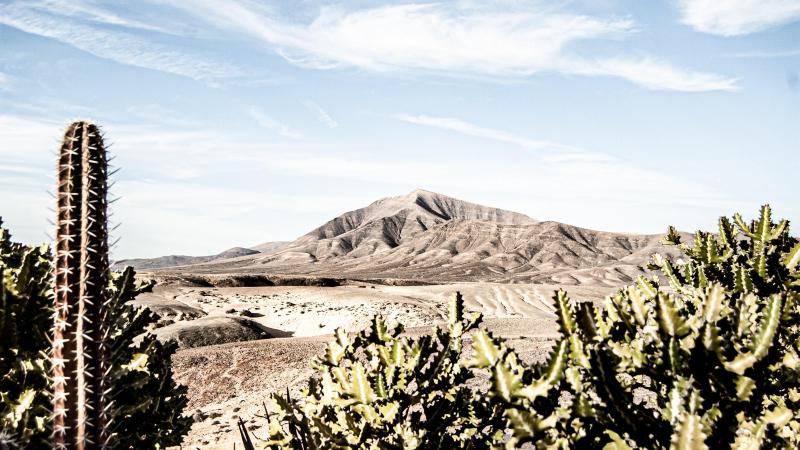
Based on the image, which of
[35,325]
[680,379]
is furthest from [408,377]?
[35,325]

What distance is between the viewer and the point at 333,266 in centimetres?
12575

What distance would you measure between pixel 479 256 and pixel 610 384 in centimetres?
11364

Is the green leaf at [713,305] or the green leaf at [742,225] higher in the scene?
the green leaf at [742,225]

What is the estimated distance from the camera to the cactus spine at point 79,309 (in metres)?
2.52

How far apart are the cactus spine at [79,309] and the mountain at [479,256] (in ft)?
271

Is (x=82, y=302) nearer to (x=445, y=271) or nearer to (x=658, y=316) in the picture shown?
(x=658, y=316)

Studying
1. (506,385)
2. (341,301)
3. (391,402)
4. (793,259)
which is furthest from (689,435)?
(341,301)

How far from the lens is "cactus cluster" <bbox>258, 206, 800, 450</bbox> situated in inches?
84.1

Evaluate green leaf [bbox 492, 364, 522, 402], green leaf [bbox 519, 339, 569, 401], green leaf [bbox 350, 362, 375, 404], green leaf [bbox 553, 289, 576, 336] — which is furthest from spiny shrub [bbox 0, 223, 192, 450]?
green leaf [bbox 553, 289, 576, 336]

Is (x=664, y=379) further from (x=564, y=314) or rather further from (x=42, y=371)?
(x=42, y=371)

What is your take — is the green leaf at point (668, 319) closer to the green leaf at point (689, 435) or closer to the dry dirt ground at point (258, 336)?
the green leaf at point (689, 435)

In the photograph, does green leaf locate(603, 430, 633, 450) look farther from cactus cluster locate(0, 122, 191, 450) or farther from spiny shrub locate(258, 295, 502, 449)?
cactus cluster locate(0, 122, 191, 450)

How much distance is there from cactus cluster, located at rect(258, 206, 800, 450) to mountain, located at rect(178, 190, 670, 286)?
266 ft

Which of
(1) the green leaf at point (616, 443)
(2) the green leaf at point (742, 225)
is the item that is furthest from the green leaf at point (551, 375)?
(2) the green leaf at point (742, 225)
